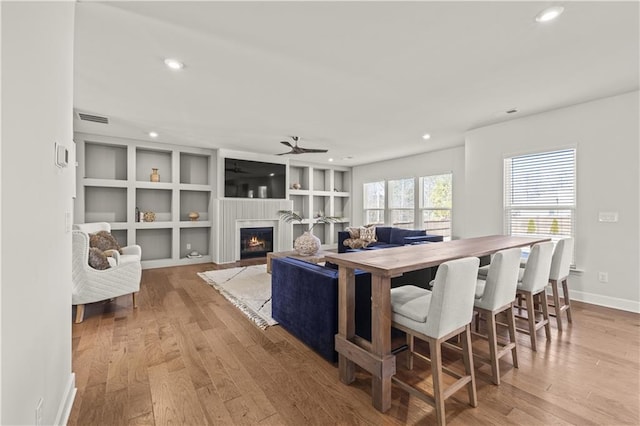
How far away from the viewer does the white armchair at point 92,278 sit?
3037mm

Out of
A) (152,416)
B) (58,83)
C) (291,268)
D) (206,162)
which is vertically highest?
(206,162)

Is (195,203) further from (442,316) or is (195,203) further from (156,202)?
(442,316)

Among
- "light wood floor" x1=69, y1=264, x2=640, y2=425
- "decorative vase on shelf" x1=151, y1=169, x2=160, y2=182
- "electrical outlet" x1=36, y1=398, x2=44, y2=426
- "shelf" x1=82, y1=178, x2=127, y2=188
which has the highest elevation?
"decorative vase on shelf" x1=151, y1=169, x2=160, y2=182

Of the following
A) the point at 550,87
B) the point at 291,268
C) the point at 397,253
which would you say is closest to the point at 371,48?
the point at 397,253

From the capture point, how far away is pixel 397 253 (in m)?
2.27

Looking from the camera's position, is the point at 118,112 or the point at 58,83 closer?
the point at 58,83

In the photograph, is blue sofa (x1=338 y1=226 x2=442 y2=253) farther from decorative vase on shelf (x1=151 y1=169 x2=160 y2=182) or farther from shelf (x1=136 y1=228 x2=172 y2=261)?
decorative vase on shelf (x1=151 y1=169 x2=160 y2=182)

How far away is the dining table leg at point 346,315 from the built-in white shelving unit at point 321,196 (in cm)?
611

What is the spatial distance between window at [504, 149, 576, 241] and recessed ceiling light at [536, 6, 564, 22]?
2.57 meters

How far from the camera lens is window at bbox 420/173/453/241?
6.55 meters

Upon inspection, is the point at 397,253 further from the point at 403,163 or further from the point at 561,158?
the point at 403,163

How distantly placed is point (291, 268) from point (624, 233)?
4.07 metres

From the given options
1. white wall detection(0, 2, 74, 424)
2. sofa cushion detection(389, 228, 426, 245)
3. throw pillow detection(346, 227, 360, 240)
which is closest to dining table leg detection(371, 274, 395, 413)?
white wall detection(0, 2, 74, 424)

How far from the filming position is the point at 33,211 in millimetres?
1161
